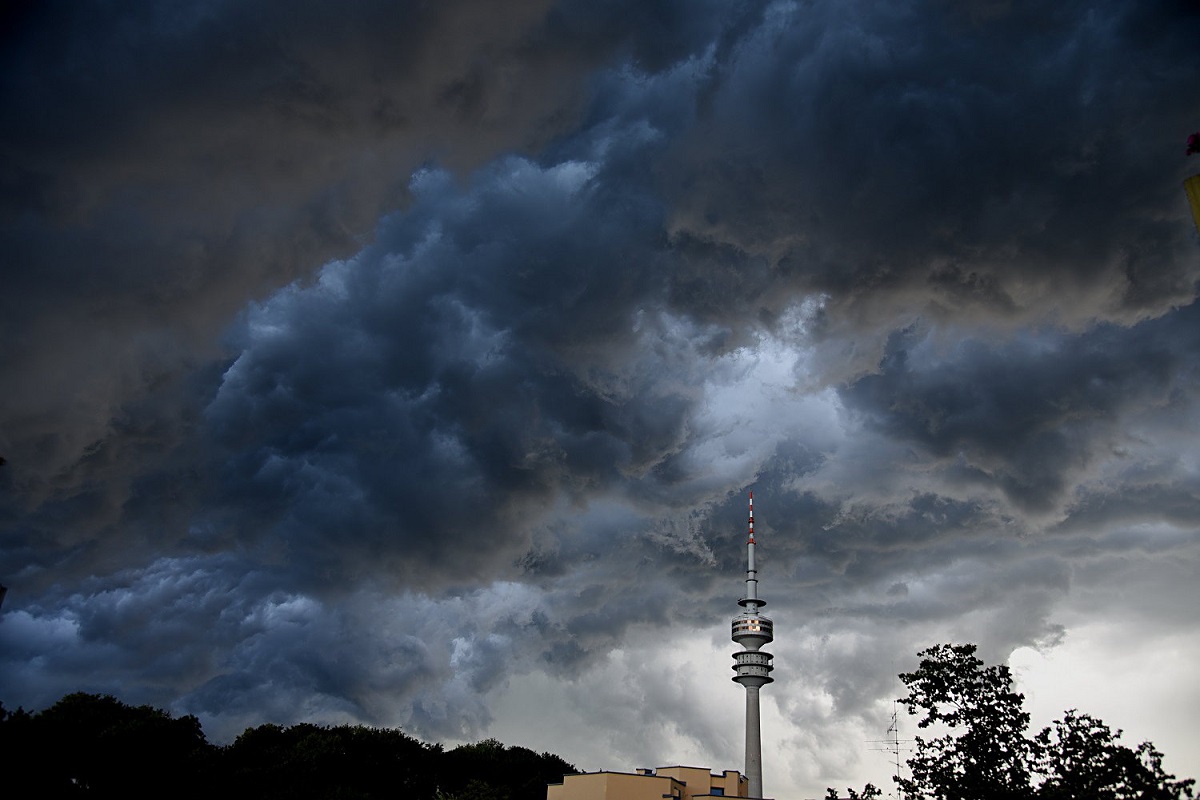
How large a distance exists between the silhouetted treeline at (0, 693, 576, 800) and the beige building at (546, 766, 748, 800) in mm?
11749

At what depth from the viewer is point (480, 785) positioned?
79.1 metres

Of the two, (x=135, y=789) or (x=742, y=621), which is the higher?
(x=742, y=621)

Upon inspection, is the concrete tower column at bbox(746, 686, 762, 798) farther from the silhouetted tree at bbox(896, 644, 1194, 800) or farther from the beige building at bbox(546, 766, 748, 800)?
the silhouetted tree at bbox(896, 644, 1194, 800)

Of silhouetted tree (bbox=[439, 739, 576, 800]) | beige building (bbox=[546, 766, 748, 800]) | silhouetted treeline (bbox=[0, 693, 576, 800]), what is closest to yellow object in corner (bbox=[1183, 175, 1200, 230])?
beige building (bbox=[546, 766, 748, 800])

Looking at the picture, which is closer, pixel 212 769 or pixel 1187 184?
pixel 1187 184

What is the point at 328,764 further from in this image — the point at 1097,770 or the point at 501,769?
the point at 1097,770

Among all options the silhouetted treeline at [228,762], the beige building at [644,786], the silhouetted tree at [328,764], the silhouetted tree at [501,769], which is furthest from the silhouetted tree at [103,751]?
the beige building at [644,786]

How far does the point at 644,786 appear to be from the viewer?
222 feet

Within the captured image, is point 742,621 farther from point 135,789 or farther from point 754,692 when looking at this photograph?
point 135,789

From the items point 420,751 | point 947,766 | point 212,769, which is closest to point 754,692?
point 420,751

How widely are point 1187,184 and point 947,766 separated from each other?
36.2m

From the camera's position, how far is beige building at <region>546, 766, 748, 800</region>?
66.9 meters

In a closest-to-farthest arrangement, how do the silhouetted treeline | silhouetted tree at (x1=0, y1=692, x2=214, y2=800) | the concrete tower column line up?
silhouetted tree at (x1=0, y1=692, x2=214, y2=800) → the silhouetted treeline → the concrete tower column

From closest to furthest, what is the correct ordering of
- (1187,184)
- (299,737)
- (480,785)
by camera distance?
1. (1187,184)
2. (480,785)
3. (299,737)
